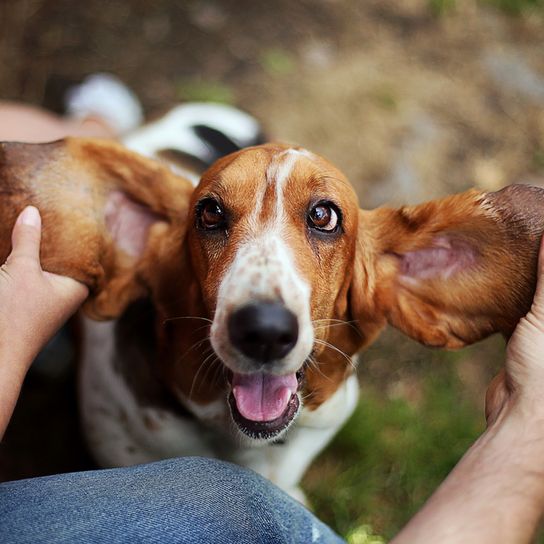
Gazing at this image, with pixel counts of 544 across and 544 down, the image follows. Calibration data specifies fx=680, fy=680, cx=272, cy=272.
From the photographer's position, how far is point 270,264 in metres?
2.08

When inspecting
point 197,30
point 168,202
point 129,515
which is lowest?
point 129,515

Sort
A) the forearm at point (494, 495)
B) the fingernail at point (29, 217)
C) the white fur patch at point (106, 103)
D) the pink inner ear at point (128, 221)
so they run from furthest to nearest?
the white fur patch at point (106, 103) < the pink inner ear at point (128, 221) < the fingernail at point (29, 217) < the forearm at point (494, 495)

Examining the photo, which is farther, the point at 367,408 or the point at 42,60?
the point at 42,60

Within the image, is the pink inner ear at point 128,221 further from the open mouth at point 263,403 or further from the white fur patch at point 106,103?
the white fur patch at point 106,103

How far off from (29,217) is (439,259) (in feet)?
4.90

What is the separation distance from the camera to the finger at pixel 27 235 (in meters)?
2.31

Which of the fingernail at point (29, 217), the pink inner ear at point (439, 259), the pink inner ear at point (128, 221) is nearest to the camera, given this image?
the fingernail at point (29, 217)

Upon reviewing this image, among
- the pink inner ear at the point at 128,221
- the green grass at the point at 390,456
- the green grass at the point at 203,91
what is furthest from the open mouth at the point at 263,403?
the green grass at the point at 203,91

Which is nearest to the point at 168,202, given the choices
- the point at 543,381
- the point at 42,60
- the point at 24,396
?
the point at 543,381

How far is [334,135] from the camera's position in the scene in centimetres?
480

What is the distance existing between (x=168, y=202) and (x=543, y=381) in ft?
4.92

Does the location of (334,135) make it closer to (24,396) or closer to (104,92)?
(104,92)

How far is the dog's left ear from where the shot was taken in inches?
92.4

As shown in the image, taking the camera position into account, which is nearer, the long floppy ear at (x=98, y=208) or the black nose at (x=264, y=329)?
the black nose at (x=264, y=329)
